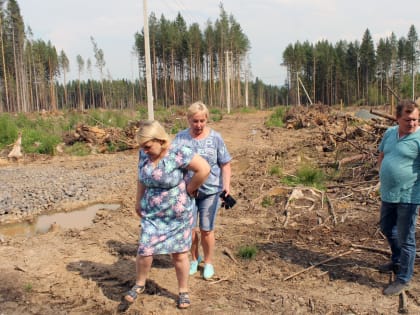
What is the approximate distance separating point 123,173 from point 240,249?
5854 millimetres

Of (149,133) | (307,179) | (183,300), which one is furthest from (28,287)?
(307,179)

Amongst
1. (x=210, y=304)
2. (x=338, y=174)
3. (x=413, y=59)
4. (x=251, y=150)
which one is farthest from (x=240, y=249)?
(x=413, y=59)

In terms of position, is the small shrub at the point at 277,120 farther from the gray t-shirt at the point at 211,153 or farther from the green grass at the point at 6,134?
the gray t-shirt at the point at 211,153

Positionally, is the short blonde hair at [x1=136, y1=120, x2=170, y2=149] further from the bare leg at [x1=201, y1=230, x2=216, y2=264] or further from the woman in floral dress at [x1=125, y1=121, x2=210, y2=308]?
the bare leg at [x1=201, y1=230, x2=216, y2=264]

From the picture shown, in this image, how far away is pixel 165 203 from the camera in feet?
10.3

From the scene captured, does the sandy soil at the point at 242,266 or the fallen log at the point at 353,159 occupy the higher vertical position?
the fallen log at the point at 353,159

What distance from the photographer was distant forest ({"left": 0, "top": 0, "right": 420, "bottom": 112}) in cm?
4369

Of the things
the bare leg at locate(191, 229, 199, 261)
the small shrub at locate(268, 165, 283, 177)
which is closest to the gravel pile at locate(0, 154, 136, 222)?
the small shrub at locate(268, 165, 283, 177)

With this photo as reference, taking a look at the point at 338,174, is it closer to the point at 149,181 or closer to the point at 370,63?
the point at 149,181

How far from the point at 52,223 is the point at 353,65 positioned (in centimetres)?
6499

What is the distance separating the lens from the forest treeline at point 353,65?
2430 inches

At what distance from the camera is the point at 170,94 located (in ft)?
175

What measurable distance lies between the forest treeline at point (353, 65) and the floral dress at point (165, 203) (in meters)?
59.8

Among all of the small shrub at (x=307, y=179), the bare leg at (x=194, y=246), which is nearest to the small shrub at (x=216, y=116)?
the small shrub at (x=307, y=179)
